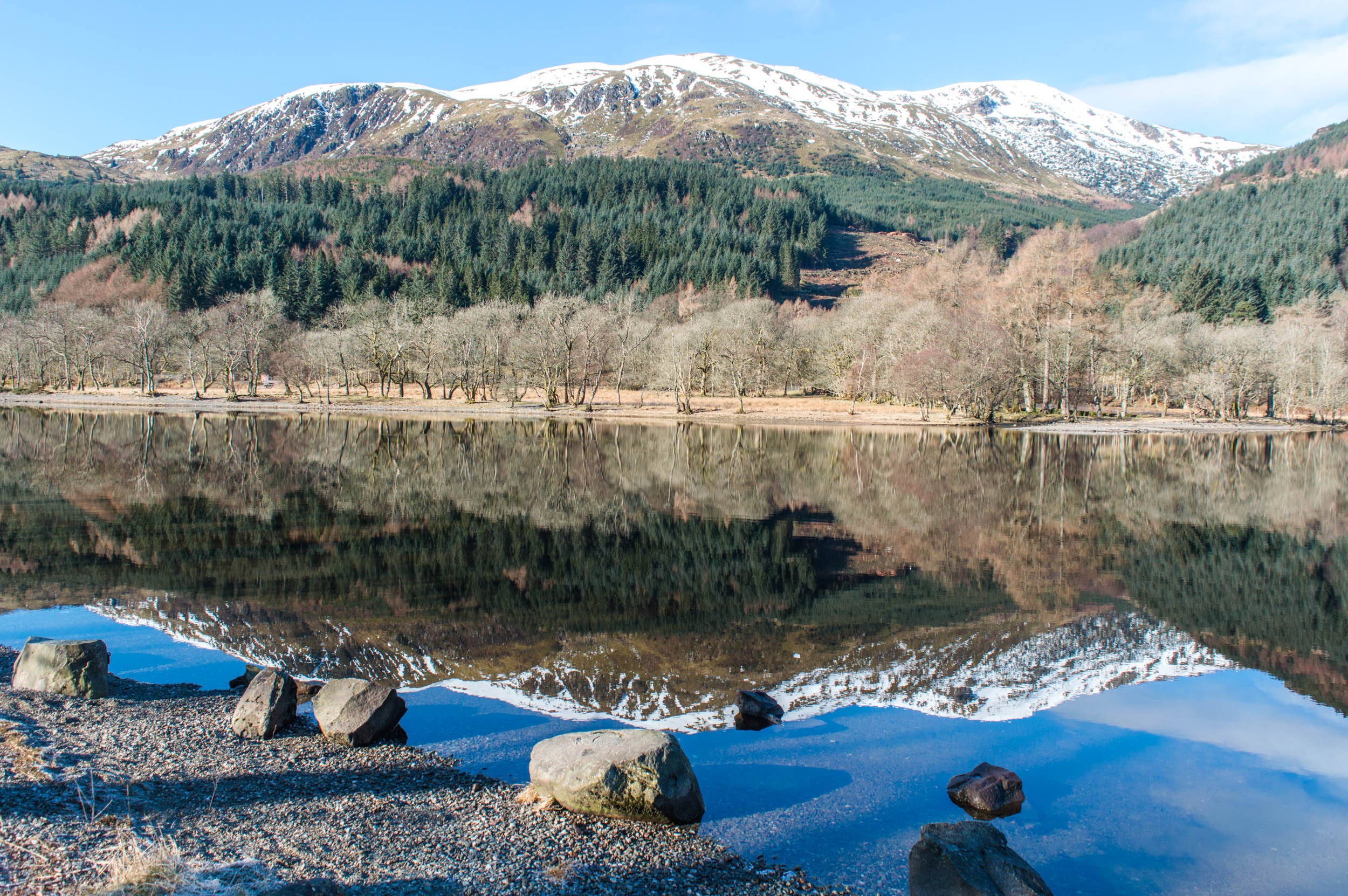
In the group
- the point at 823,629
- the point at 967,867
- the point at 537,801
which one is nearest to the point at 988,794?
the point at 967,867

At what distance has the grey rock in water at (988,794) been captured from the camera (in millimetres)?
8008

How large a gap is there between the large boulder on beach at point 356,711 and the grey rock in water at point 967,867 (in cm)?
634

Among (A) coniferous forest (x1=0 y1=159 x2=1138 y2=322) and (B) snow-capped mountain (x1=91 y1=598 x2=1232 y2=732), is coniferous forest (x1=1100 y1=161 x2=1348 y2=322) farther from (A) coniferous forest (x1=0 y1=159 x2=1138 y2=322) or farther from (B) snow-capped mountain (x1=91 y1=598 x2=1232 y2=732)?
(B) snow-capped mountain (x1=91 y1=598 x2=1232 y2=732)

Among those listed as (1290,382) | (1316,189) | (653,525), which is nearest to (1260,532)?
(653,525)

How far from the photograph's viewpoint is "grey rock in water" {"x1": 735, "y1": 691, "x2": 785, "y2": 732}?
393 inches

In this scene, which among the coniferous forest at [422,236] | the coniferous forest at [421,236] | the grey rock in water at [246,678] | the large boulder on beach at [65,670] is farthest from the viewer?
the coniferous forest at [422,236]

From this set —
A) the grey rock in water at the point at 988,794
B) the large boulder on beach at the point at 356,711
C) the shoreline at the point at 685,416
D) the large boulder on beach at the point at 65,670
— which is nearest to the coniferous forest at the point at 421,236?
the shoreline at the point at 685,416

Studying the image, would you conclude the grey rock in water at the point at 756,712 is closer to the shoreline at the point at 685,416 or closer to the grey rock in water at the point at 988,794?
the grey rock in water at the point at 988,794

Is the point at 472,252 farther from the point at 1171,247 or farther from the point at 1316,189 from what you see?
the point at 1316,189

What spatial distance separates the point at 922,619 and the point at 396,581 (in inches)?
428

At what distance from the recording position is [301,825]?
7.04 metres

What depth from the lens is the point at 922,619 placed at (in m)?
14.5

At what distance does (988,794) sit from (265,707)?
8502 millimetres

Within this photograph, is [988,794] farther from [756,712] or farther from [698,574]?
[698,574]
